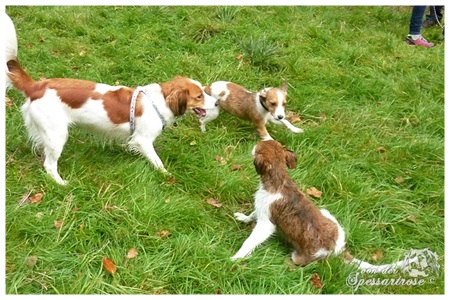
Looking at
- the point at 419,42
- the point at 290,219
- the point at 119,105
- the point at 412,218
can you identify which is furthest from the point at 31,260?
the point at 419,42

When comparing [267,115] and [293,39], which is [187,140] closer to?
[267,115]

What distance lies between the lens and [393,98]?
5738mm

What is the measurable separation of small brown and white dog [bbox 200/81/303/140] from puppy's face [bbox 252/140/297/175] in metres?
1.34

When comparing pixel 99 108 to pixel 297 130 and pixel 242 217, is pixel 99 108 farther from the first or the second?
pixel 297 130

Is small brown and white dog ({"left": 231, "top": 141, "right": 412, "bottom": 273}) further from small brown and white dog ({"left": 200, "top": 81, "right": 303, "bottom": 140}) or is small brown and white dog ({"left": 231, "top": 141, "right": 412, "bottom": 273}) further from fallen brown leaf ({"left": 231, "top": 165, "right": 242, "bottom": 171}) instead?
small brown and white dog ({"left": 200, "top": 81, "right": 303, "bottom": 140})

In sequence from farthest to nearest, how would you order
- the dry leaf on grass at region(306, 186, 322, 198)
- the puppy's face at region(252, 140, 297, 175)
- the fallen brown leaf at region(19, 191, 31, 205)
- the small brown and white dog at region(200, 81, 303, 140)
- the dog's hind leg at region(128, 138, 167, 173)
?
the small brown and white dog at region(200, 81, 303, 140) → the dog's hind leg at region(128, 138, 167, 173) → the dry leaf on grass at region(306, 186, 322, 198) → the fallen brown leaf at region(19, 191, 31, 205) → the puppy's face at region(252, 140, 297, 175)

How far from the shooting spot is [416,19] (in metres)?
7.23

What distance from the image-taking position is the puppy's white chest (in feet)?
11.3

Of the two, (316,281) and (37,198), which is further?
(37,198)

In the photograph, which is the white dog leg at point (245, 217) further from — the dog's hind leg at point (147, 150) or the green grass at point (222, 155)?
the dog's hind leg at point (147, 150)

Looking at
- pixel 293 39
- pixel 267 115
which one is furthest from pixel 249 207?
pixel 293 39

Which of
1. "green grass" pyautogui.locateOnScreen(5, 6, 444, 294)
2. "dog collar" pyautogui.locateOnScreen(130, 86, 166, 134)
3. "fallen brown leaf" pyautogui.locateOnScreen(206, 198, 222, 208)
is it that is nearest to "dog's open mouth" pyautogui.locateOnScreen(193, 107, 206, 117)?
"green grass" pyautogui.locateOnScreen(5, 6, 444, 294)

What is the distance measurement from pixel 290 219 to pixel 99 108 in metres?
2.17

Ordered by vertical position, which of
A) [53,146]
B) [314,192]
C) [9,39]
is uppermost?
[9,39]
